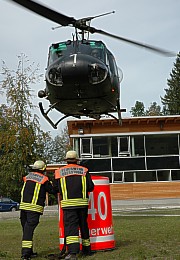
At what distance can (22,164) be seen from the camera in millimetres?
42219

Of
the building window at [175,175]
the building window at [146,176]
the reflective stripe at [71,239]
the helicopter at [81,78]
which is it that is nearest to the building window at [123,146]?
the building window at [146,176]

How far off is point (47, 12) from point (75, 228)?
156 inches

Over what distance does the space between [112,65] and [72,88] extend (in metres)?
1.84

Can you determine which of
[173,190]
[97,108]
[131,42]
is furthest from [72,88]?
[173,190]

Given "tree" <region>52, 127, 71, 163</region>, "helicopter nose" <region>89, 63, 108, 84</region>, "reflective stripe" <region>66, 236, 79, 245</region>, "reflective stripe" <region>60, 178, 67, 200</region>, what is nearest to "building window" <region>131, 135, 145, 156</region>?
"helicopter nose" <region>89, 63, 108, 84</region>

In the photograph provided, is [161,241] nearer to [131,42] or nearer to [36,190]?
[36,190]

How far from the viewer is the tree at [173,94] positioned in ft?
269

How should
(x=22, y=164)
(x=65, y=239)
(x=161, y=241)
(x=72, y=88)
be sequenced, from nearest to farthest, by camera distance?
1. (x=65, y=239)
2. (x=161, y=241)
3. (x=72, y=88)
4. (x=22, y=164)

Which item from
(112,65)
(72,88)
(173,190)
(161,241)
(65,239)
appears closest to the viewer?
(65,239)

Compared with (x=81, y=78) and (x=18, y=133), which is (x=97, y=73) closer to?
(x=81, y=78)

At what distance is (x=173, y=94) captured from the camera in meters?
84.4

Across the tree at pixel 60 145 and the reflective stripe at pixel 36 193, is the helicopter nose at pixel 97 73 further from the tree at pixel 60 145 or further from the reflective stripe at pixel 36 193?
the tree at pixel 60 145

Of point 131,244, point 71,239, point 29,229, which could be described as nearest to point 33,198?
point 29,229

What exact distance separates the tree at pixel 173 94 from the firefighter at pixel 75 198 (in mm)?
72149
